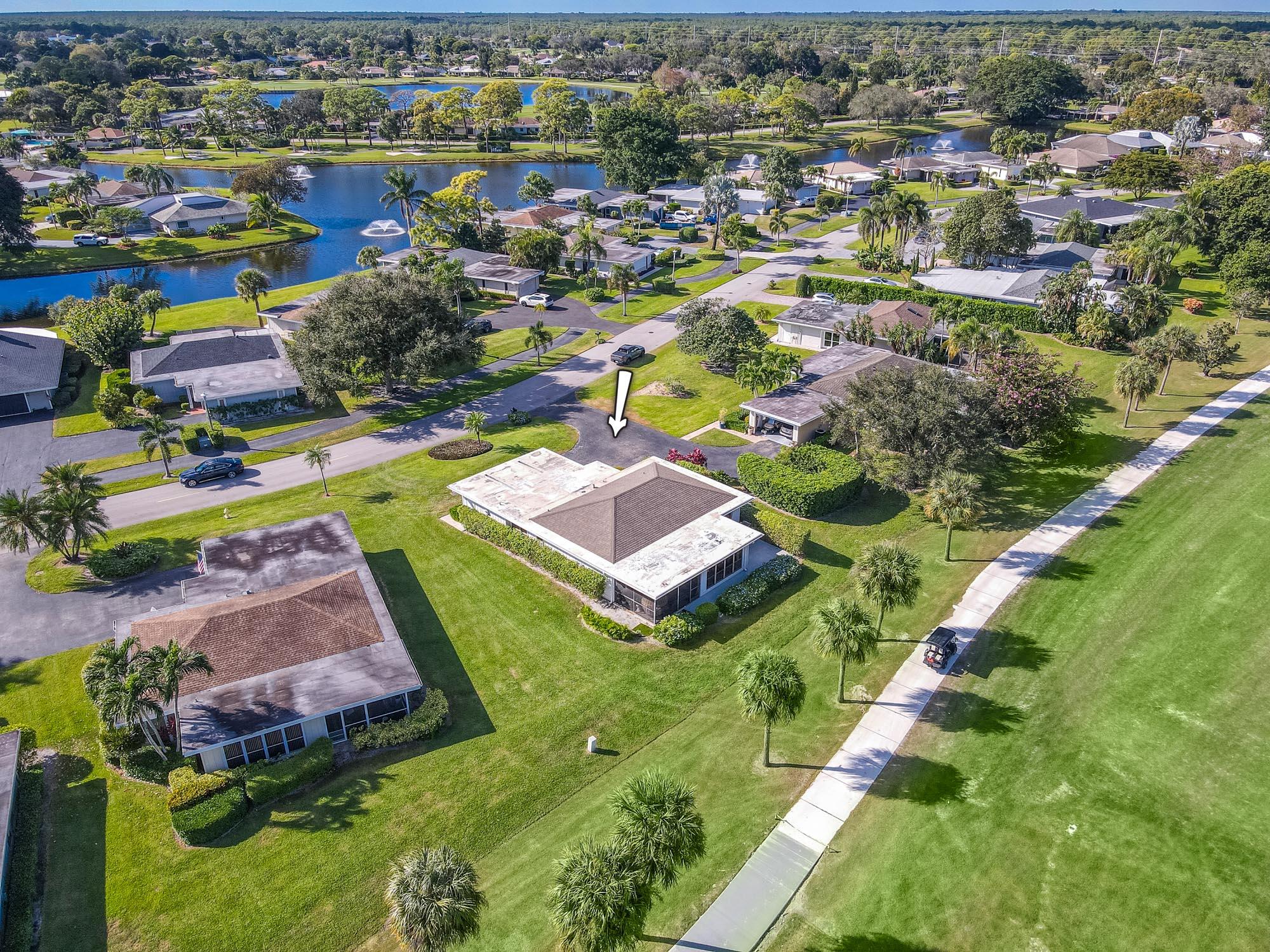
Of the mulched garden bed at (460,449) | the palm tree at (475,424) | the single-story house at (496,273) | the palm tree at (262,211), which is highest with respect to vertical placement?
the palm tree at (262,211)

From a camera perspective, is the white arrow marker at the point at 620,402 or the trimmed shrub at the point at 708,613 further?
the white arrow marker at the point at 620,402

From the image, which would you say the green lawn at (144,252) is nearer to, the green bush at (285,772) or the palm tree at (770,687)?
the green bush at (285,772)

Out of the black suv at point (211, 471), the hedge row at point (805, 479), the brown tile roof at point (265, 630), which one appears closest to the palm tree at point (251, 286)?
the black suv at point (211, 471)

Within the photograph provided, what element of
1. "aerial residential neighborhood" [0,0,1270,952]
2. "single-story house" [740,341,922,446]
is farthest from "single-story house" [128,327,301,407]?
"single-story house" [740,341,922,446]

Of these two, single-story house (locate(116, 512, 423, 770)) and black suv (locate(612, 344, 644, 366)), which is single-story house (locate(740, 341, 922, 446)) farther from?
single-story house (locate(116, 512, 423, 770))

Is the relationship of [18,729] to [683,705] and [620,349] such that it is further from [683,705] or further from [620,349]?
[620,349]

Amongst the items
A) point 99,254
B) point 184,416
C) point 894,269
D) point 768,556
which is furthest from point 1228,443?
point 99,254
